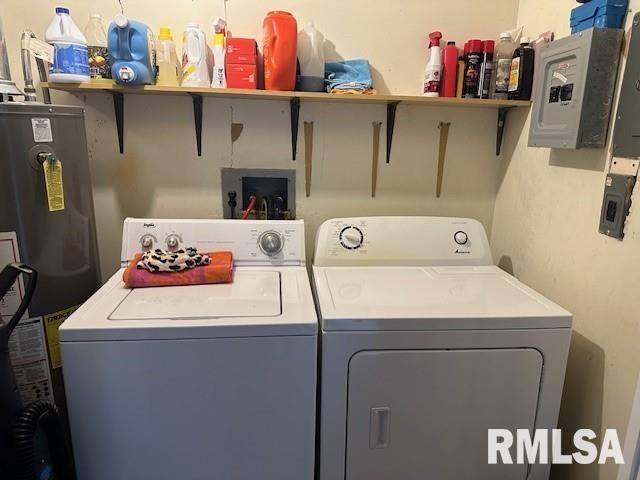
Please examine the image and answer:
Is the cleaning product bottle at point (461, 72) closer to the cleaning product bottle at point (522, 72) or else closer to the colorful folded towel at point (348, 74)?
the cleaning product bottle at point (522, 72)

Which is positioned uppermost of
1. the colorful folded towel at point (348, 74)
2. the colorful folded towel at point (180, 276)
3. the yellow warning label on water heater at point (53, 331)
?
the colorful folded towel at point (348, 74)

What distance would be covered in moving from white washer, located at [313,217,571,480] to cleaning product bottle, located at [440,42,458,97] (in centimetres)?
90

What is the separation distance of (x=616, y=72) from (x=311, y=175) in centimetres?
117

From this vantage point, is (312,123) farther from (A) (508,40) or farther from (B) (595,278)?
(B) (595,278)

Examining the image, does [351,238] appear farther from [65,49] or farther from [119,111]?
[65,49]

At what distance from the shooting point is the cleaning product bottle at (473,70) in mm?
1797

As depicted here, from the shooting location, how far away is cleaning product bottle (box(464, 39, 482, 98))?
1797 mm

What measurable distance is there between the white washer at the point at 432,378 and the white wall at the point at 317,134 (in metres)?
0.74

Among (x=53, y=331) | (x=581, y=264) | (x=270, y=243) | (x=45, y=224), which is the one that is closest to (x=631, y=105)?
(x=581, y=264)

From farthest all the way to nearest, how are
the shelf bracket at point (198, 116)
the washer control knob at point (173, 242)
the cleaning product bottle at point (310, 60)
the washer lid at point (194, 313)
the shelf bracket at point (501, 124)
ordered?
the shelf bracket at point (501, 124) → the shelf bracket at point (198, 116) → the cleaning product bottle at point (310, 60) → the washer control knob at point (173, 242) → the washer lid at point (194, 313)

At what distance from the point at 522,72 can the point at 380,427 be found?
143 cm

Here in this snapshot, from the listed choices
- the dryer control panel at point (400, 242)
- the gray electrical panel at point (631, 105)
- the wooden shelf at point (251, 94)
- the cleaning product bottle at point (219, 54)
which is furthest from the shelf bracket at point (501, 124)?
the cleaning product bottle at point (219, 54)

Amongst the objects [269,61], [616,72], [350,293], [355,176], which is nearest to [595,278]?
[616,72]

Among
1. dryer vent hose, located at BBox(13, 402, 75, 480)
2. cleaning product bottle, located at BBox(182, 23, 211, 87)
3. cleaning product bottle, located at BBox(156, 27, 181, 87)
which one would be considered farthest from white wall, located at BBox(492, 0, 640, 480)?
dryer vent hose, located at BBox(13, 402, 75, 480)
